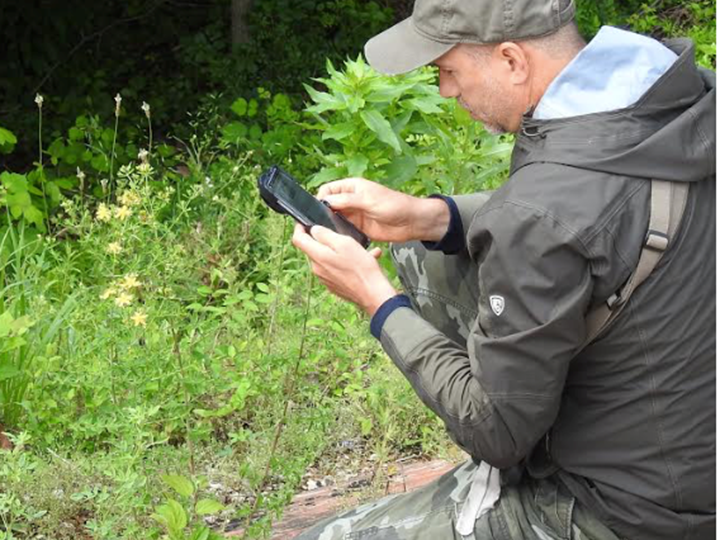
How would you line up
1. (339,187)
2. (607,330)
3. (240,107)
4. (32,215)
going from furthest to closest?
(240,107) < (32,215) < (339,187) < (607,330)

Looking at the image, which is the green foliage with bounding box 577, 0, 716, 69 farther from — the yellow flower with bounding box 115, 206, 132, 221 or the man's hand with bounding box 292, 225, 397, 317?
the man's hand with bounding box 292, 225, 397, 317

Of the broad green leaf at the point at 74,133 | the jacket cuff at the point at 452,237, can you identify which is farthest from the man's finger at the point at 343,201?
the broad green leaf at the point at 74,133

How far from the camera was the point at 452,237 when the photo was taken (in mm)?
3477

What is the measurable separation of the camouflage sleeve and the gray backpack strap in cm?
6

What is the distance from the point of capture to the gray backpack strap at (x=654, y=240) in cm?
255

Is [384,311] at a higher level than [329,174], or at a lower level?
higher

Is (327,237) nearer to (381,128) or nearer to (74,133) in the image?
(381,128)

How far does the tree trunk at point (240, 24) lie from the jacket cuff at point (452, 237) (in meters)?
6.15

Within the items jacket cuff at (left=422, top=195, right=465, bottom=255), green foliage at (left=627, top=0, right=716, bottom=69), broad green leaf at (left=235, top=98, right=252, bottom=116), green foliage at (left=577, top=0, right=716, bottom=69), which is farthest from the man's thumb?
green foliage at (left=627, top=0, right=716, bottom=69)

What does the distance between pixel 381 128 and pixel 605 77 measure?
6.44ft

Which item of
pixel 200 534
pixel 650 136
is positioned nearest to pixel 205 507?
pixel 200 534

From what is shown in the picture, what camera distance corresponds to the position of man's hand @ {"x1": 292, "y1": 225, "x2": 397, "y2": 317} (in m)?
2.93

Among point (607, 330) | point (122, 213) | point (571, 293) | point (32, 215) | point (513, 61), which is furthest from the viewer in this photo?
point (32, 215)

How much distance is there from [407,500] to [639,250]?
906 millimetres
